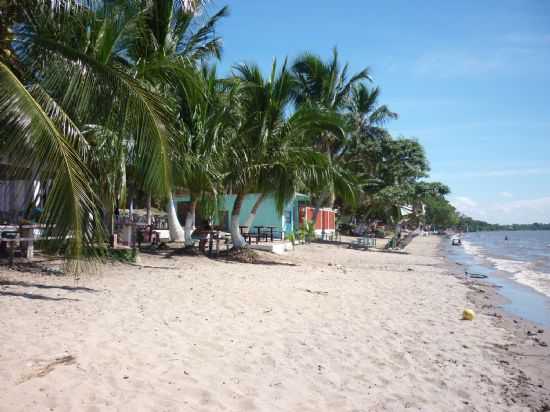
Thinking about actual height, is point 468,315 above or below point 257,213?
below

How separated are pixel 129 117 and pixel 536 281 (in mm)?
15521

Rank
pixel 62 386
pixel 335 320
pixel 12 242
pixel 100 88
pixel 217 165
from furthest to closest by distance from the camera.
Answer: pixel 217 165 < pixel 12 242 < pixel 335 320 < pixel 100 88 < pixel 62 386

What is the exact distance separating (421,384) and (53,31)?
20.5 ft

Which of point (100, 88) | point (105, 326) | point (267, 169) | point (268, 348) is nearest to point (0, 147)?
point (100, 88)

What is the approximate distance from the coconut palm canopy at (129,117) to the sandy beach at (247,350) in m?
1.23

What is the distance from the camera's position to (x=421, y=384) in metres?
4.27

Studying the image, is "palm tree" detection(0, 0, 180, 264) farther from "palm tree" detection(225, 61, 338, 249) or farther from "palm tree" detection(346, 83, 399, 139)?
"palm tree" detection(346, 83, 399, 139)

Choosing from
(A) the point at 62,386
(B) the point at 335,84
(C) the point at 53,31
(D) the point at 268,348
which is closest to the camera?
(A) the point at 62,386

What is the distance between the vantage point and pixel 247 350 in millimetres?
4875

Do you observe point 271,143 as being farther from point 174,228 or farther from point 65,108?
point 65,108

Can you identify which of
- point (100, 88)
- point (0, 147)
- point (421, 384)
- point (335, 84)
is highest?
point (335, 84)

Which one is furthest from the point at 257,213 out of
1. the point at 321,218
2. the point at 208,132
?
the point at 208,132

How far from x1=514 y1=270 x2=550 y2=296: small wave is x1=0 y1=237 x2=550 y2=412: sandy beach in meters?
6.14

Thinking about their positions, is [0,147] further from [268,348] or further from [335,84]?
[335,84]
